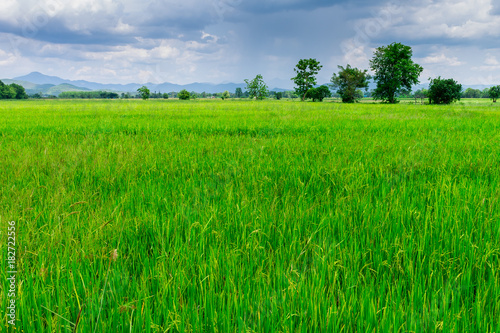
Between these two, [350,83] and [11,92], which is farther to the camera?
[11,92]

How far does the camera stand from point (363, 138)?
6.27 m

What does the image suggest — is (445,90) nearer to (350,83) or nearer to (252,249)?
(350,83)

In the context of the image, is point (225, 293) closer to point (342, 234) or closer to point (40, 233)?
point (342, 234)

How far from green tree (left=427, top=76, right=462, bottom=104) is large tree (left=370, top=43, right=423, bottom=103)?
16.3 ft

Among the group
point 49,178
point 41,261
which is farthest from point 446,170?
point 49,178

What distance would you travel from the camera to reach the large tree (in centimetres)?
5894

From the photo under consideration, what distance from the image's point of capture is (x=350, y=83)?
235ft

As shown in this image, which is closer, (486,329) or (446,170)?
(486,329)

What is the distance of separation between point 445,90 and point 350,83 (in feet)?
72.9

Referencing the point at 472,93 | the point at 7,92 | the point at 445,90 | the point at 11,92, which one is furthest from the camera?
the point at 472,93

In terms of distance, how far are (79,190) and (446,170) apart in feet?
14.8

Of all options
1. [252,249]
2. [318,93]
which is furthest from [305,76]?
[252,249]

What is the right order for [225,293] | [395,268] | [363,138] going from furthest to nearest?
[363,138], [395,268], [225,293]

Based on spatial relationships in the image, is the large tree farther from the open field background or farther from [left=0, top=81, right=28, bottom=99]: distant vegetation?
[left=0, top=81, right=28, bottom=99]: distant vegetation
